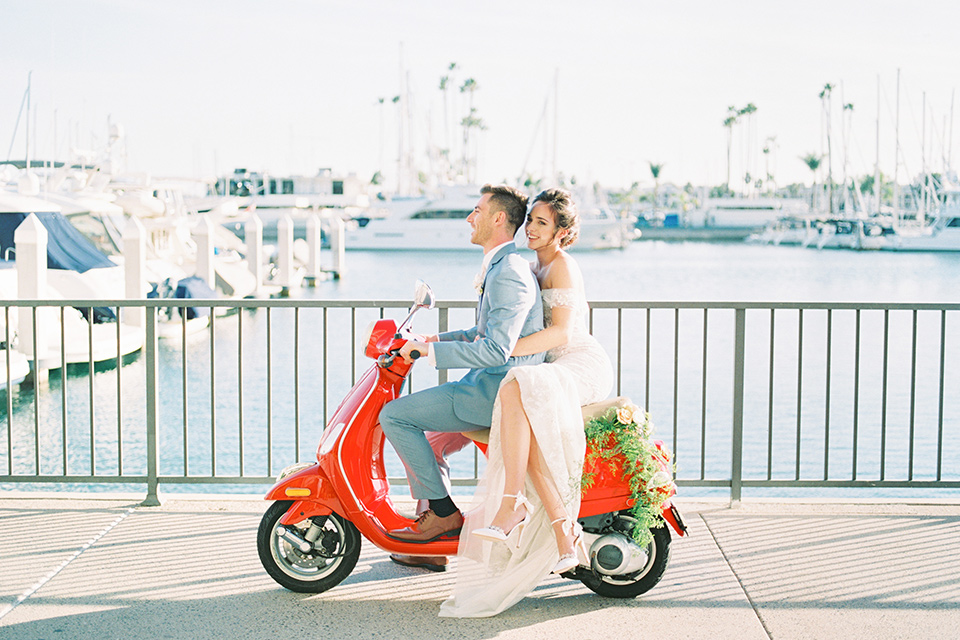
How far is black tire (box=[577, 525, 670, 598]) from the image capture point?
3.60 m

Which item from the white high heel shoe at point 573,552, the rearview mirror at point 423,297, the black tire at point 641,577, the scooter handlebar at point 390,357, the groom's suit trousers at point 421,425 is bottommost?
the black tire at point 641,577

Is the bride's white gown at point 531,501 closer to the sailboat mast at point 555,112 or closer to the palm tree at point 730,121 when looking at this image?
the sailboat mast at point 555,112

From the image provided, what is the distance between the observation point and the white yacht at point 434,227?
67438mm

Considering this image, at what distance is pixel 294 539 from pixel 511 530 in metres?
0.78

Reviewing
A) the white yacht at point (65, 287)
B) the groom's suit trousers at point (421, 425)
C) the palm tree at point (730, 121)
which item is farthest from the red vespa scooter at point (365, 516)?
the palm tree at point (730, 121)

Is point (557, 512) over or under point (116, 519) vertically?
over

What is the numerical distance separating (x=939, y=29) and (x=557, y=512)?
7563 cm

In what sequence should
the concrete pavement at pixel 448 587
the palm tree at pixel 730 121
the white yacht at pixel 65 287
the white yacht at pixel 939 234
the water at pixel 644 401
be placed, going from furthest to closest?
the palm tree at pixel 730 121, the white yacht at pixel 939 234, the white yacht at pixel 65 287, the water at pixel 644 401, the concrete pavement at pixel 448 587

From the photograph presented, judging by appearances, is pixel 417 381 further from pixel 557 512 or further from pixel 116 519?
pixel 557 512

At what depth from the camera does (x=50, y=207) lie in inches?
751

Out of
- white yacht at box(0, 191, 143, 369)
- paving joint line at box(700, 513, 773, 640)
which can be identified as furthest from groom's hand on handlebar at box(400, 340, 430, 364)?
white yacht at box(0, 191, 143, 369)

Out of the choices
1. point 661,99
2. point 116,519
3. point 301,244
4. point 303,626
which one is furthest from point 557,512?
point 661,99

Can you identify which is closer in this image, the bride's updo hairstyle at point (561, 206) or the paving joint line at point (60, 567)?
the paving joint line at point (60, 567)

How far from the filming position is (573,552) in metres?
3.43
